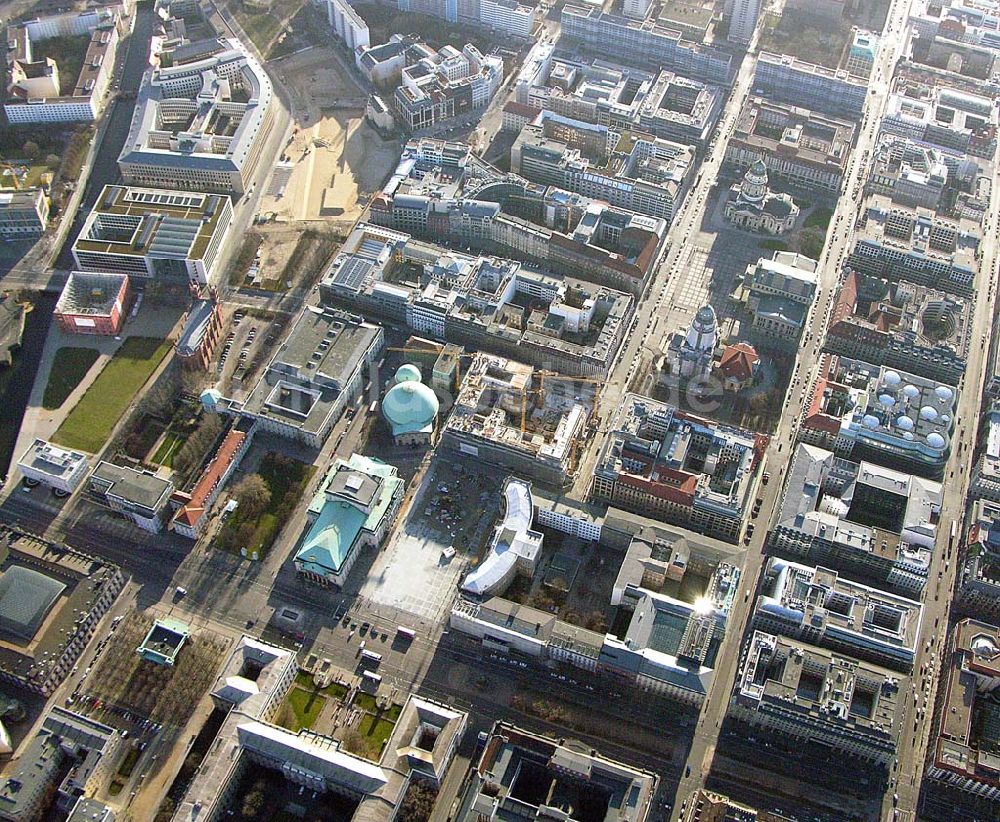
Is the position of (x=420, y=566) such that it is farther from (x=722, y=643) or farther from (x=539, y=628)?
(x=722, y=643)

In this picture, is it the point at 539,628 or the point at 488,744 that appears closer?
the point at 488,744

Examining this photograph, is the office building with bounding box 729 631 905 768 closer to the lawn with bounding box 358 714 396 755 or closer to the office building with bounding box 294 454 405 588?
the lawn with bounding box 358 714 396 755

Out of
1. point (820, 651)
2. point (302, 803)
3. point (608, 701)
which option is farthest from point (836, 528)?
point (302, 803)

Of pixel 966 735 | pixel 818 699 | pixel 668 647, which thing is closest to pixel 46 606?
pixel 668 647

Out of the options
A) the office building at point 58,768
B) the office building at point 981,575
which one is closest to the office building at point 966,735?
the office building at point 981,575

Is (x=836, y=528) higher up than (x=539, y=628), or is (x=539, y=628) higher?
(x=836, y=528)

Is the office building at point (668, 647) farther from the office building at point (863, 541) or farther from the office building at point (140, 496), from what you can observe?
the office building at point (140, 496)

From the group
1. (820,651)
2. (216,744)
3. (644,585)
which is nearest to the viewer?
(216,744)
